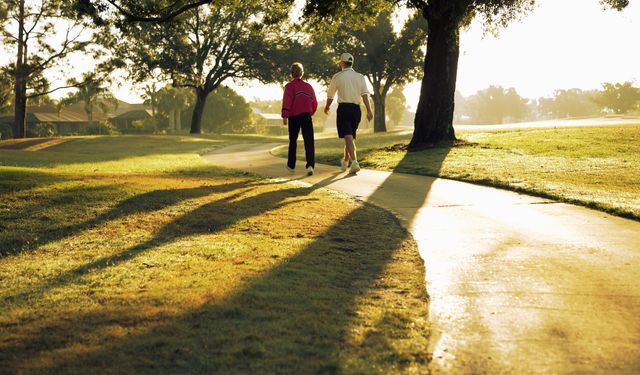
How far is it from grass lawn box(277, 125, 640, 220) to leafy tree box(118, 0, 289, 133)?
1196 inches

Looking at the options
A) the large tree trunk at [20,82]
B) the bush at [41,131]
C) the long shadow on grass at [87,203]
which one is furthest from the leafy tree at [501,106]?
the long shadow on grass at [87,203]

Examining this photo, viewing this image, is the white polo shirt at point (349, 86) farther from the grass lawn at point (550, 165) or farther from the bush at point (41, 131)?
the bush at point (41, 131)

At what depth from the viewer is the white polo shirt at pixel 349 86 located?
11.6 metres

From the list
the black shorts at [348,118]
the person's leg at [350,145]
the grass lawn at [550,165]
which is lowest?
the grass lawn at [550,165]

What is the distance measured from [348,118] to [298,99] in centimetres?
114

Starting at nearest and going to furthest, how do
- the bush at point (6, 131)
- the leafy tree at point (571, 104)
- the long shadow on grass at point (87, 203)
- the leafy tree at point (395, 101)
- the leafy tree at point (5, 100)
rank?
the long shadow on grass at point (87, 203) < the bush at point (6, 131) < the leafy tree at point (5, 100) < the leafy tree at point (395, 101) < the leafy tree at point (571, 104)

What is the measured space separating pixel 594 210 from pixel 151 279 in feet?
18.1

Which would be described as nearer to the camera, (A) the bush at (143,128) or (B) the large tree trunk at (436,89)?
(B) the large tree trunk at (436,89)

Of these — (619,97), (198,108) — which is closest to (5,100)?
(198,108)

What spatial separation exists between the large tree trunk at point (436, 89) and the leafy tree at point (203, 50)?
1106 inches

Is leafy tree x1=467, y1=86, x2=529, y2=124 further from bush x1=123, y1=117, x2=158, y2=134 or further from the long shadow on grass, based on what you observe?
the long shadow on grass

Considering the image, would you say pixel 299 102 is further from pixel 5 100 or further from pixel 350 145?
pixel 5 100

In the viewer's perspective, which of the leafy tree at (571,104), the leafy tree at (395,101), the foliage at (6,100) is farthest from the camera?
the leafy tree at (571,104)

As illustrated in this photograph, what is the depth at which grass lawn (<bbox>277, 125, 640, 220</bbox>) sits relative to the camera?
8617mm
